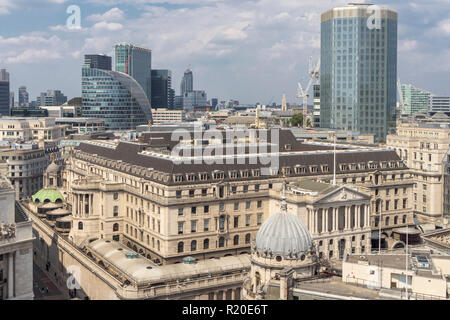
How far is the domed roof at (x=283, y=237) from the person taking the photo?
7788cm

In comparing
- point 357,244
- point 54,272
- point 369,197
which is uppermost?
point 369,197

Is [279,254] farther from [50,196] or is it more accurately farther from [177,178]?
[50,196]

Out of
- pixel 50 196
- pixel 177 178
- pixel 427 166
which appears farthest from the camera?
pixel 427 166

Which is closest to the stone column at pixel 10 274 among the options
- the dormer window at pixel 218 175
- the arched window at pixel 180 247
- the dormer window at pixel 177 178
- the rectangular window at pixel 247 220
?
the arched window at pixel 180 247

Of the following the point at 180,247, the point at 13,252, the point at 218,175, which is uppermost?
the point at 218,175

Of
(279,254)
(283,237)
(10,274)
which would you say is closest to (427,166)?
(283,237)

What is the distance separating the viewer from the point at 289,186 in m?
126

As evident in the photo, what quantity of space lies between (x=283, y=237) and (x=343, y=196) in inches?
1772

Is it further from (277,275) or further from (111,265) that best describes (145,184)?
(277,275)

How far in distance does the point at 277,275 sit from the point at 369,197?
184 feet

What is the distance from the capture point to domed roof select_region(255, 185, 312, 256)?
77.9 meters

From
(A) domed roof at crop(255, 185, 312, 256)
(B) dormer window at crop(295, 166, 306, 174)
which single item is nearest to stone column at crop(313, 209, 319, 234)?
(B) dormer window at crop(295, 166, 306, 174)

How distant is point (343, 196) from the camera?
120m
